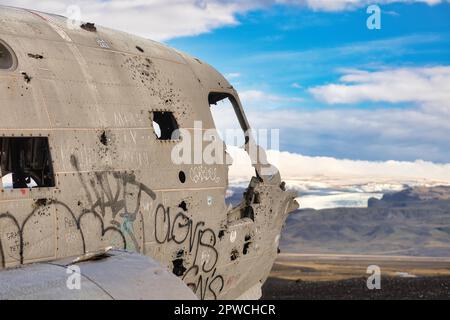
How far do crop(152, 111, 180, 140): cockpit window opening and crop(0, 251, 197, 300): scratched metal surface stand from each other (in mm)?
3871

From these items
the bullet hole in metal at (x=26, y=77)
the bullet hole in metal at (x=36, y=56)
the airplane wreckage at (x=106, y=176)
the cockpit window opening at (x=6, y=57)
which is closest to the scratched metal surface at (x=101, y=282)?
the airplane wreckage at (x=106, y=176)

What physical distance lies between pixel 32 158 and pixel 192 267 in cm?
318

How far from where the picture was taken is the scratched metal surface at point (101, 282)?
22.7 ft

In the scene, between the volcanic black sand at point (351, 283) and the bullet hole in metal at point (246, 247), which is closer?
the bullet hole in metal at point (246, 247)

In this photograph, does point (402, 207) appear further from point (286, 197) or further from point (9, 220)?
point (9, 220)

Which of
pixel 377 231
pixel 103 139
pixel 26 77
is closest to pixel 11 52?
pixel 26 77

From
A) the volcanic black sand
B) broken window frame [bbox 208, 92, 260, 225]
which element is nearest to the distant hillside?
the volcanic black sand

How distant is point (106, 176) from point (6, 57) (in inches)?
80.4

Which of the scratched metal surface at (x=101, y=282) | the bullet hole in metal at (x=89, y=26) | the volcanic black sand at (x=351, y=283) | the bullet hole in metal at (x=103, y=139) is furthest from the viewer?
the volcanic black sand at (x=351, y=283)

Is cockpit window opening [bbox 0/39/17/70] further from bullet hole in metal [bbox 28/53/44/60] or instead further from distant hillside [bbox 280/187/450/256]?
distant hillside [bbox 280/187/450/256]

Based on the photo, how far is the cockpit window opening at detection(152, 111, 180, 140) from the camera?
1160cm

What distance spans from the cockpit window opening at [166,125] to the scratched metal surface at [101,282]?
3.87 metres

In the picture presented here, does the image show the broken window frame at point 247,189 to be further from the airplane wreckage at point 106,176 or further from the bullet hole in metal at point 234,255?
the bullet hole in metal at point 234,255

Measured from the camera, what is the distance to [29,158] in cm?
988
